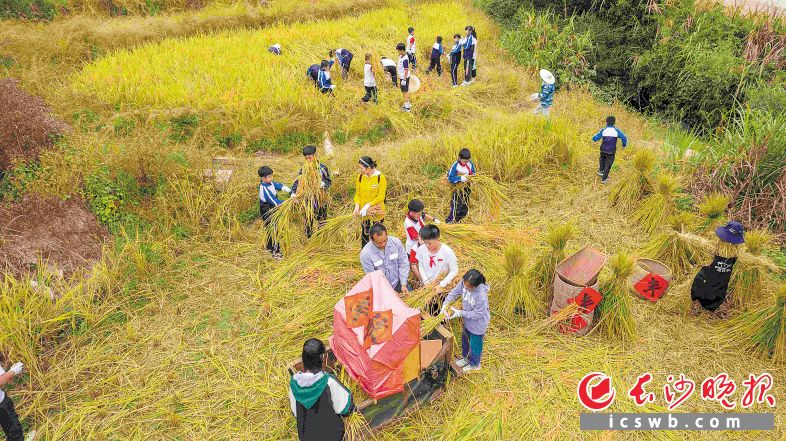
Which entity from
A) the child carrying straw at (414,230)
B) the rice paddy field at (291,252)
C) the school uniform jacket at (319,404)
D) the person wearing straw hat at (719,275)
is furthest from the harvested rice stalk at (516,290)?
the school uniform jacket at (319,404)

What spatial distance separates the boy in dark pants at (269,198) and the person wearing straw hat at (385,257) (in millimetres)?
1783

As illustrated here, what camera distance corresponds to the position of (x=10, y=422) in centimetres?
378

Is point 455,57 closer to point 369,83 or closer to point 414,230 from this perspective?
point 369,83

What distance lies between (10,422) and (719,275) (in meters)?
6.24

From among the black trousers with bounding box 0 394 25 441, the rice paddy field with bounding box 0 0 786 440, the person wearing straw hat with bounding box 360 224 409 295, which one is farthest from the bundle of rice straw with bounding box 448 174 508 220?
the black trousers with bounding box 0 394 25 441

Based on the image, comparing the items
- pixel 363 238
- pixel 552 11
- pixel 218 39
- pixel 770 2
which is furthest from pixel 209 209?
pixel 770 2

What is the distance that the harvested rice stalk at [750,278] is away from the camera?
4742 millimetres

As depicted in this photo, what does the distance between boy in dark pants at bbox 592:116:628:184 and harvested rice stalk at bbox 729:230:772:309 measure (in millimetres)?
2469

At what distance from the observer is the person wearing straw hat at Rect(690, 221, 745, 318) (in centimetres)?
459

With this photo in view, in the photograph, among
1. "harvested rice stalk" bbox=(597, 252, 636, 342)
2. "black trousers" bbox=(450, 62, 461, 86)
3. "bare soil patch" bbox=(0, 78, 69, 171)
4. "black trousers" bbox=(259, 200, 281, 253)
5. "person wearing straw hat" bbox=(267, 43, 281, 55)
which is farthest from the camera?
"person wearing straw hat" bbox=(267, 43, 281, 55)

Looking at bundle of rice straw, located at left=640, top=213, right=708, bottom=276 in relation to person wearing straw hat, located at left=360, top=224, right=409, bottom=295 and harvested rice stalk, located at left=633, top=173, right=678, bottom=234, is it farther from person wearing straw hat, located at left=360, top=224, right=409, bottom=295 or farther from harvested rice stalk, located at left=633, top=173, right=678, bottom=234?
person wearing straw hat, located at left=360, top=224, right=409, bottom=295

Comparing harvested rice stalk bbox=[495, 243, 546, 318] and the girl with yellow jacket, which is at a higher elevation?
the girl with yellow jacket

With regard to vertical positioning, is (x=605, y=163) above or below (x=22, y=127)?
below

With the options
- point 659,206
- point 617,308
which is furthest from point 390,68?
point 617,308
